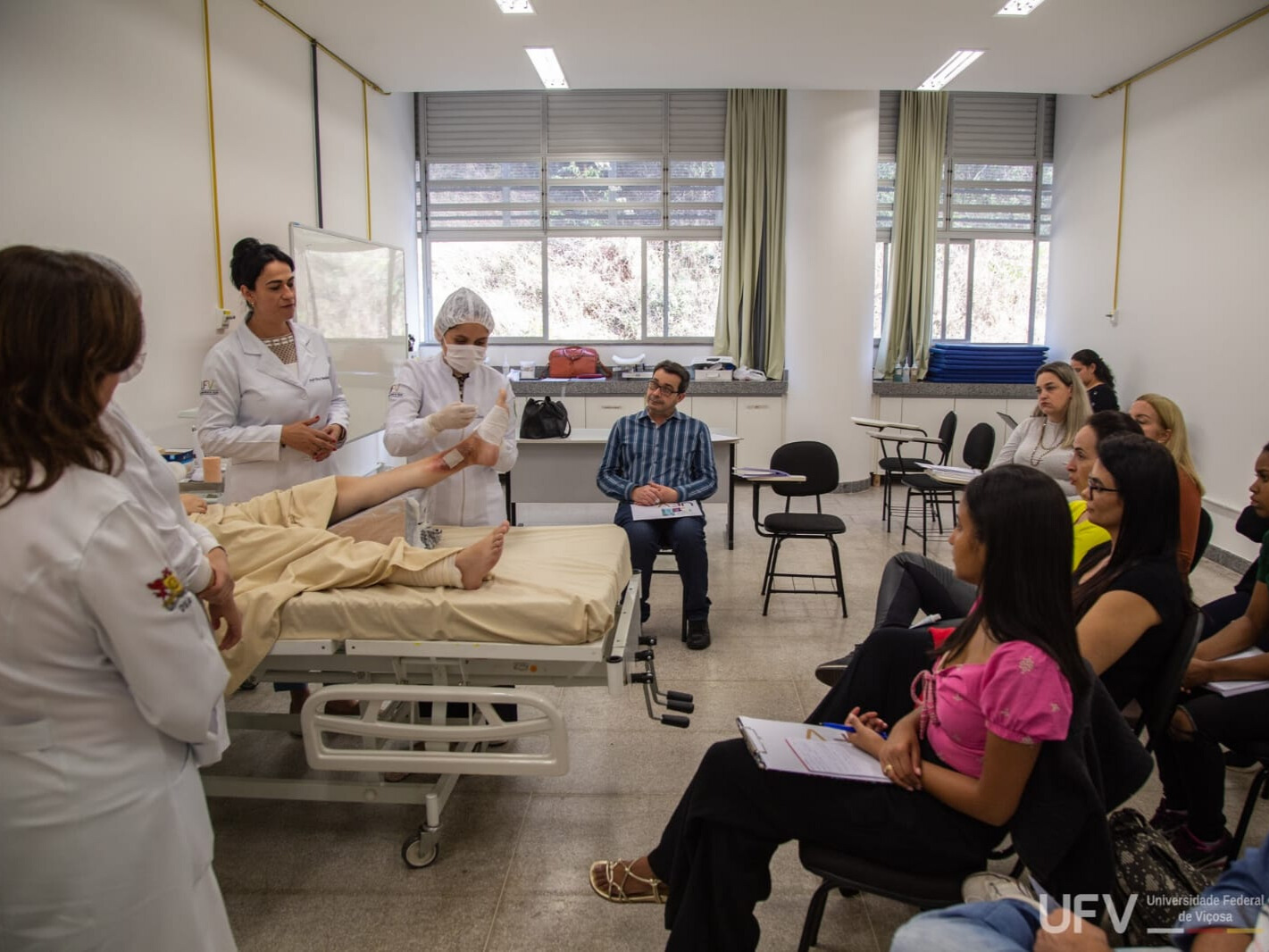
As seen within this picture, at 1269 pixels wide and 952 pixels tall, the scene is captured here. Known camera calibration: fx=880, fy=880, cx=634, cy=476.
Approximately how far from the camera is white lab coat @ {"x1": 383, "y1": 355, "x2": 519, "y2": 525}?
294cm

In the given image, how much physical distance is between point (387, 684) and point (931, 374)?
6269 millimetres

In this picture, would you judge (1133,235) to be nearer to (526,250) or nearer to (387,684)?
(526,250)

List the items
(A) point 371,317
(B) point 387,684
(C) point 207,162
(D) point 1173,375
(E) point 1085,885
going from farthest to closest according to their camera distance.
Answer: (A) point 371,317, (D) point 1173,375, (C) point 207,162, (B) point 387,684, (E) point 1085,885

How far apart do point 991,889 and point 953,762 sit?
0.73 ft

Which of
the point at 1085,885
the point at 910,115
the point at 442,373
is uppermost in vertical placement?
the point at 910,115

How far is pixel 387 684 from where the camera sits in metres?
2.04

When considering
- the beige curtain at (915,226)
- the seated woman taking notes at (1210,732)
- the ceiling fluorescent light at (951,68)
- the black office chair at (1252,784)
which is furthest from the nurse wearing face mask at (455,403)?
the beige curtain at (915,226)

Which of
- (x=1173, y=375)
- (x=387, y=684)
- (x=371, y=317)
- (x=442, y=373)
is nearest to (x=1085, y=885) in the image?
(x=387, y=684)

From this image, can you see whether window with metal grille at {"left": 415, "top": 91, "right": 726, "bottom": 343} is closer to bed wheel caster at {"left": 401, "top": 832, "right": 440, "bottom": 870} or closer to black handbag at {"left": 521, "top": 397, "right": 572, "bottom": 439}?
black handbag at {"left": 521, "top": 397, "right": 572, "bottom": 439}

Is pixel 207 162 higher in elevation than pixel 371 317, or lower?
higher

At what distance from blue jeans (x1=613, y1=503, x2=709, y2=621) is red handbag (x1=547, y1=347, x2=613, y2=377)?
3619mm

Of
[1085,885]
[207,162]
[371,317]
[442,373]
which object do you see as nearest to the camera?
[1085,885]

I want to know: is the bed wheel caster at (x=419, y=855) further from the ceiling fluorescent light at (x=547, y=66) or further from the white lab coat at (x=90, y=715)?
the ceiling fluorescent light at (x=547, y=66)

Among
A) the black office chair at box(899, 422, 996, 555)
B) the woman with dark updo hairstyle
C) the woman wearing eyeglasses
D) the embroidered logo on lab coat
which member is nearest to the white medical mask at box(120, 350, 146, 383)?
the embroidered logo on lab coat
